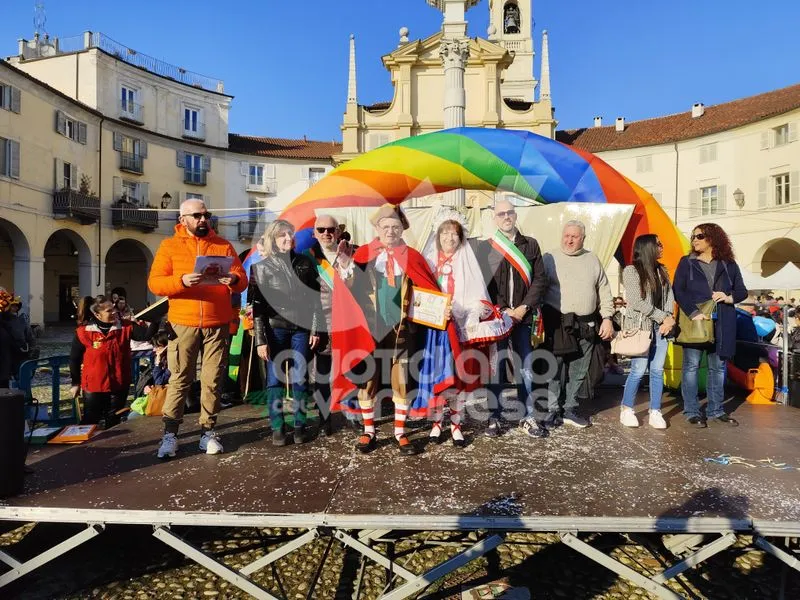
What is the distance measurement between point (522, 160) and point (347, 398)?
11.8ft

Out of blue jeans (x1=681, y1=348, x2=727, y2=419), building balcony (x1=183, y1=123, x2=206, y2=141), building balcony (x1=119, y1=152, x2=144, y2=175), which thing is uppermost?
building balcony (x1=183, y1=123, x2=206, y2=141)

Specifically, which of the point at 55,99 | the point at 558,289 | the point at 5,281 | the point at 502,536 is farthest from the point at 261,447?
the point at 5,281

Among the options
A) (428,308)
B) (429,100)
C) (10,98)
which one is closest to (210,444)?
(428,308)

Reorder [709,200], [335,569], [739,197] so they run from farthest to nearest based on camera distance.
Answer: [709,200]
[739,197]
[335,569]

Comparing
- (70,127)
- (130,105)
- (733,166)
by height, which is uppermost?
(130,105)

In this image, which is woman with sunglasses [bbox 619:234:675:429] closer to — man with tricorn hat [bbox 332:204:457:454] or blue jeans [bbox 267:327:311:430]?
man with tricorn hat [bbox 332:204:457:454]

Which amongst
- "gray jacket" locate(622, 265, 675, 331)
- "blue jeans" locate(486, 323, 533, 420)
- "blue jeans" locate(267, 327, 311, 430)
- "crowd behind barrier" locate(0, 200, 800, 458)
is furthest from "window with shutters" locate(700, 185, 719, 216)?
"blue jeans" locate(267, 327, 311, 430)

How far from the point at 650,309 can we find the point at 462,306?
1666 mm

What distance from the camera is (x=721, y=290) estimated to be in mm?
4691

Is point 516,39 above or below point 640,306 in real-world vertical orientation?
above

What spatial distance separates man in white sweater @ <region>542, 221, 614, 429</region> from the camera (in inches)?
178

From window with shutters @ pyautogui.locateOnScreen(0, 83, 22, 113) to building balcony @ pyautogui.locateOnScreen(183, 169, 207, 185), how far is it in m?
12.0

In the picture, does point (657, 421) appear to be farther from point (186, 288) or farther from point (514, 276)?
point (186, 288)

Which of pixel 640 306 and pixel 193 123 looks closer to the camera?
pixel 640 306
